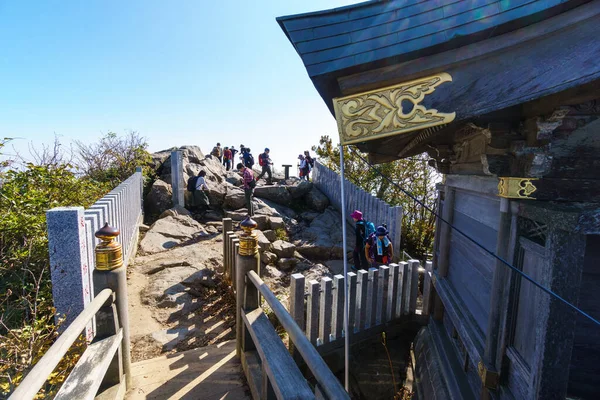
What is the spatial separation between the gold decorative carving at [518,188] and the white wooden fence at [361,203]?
5.39 metres

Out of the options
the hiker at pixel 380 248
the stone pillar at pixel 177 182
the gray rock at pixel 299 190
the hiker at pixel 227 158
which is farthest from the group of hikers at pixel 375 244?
the hiker at pixel 227 158

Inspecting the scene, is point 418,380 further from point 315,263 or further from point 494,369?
point 315,263

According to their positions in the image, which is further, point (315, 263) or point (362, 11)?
point (315, 263)

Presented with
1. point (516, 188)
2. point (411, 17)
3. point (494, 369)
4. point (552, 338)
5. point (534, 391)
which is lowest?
point (494, 369)

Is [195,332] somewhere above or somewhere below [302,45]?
below

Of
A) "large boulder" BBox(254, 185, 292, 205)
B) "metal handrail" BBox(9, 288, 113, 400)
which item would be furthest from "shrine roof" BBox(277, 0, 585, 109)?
"large boulder" BBox(254, 185, 292, 205)

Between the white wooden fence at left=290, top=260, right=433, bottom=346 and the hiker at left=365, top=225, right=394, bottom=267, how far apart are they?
745 mm

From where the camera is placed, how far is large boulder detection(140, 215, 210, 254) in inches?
295

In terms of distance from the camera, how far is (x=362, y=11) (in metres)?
1.91

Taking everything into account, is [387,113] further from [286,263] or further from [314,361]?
[286,263]

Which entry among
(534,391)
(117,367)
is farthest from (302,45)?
(117,367)

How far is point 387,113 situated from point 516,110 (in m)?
0.83

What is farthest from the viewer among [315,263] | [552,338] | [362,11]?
[315,263]

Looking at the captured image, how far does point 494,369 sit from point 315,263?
613 cm
